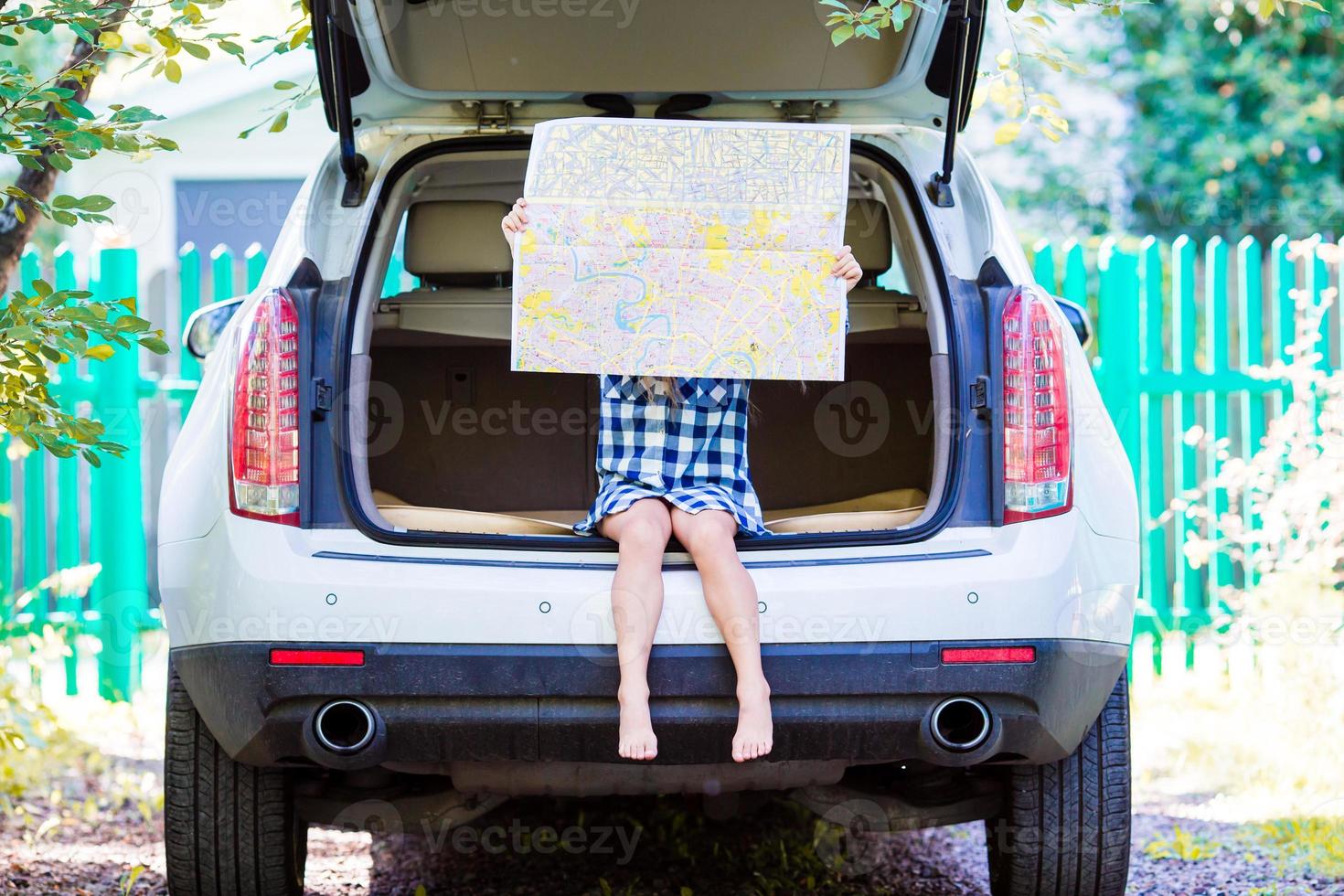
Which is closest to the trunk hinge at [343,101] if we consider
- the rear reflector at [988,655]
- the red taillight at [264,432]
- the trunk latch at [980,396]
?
the red taillight at [264,432]

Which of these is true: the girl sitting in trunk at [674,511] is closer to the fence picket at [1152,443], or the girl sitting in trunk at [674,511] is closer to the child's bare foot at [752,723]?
the child's bare foot at [752,723]

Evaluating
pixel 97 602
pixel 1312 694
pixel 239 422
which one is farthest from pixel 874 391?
pixel 97 602

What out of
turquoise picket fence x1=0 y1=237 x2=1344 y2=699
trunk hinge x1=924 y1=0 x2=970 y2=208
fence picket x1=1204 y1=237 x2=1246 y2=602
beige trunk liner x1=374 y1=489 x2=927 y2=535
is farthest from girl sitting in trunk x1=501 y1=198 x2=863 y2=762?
fence picket x1=1204 y1=237 x2=1246 y2=602

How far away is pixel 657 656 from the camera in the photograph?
2441mm

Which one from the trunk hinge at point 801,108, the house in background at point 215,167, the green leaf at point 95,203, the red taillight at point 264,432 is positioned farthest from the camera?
the house in background at point 215,167

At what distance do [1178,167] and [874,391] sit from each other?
34.7 ft

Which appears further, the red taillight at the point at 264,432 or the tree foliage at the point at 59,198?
the tree foliage at the point at 59,198

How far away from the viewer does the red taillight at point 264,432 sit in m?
2.49

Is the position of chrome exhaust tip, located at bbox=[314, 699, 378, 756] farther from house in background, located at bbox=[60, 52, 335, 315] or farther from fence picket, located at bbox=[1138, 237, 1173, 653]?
house in background, located at bbox=[60, 52, 335, 315]

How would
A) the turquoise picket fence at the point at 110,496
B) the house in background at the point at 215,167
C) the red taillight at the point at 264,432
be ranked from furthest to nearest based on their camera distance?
1. the house in background at the point at 215,167
2. the turquoise picket fence at the point at 110,496
3. the red taillight at the point at 264,432

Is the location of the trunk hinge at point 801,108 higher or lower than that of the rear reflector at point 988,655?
higher

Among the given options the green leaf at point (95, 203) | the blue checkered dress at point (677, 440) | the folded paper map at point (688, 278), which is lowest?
the blue checkered dress at point (677, 440)

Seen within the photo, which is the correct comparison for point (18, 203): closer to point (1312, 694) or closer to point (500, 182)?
point (500, 182)

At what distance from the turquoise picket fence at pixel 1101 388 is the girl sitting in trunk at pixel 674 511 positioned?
3.23 m
